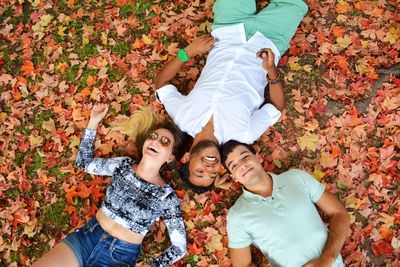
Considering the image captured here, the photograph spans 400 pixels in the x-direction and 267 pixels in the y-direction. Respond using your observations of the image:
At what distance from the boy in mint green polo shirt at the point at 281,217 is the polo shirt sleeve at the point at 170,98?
795mm

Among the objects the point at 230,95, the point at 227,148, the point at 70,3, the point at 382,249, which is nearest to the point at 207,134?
the point at 227,148

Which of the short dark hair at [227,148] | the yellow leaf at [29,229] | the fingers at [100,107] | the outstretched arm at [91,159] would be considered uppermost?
the short dark hair at [227,148]

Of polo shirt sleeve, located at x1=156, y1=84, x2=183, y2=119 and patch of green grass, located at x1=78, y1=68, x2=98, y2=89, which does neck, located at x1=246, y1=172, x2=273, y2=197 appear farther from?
patch of green grass, located at x1=78, y1=68, x2=98, y2=89

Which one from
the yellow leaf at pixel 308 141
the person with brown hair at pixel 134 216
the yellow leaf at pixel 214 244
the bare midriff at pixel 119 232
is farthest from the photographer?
the yellow leaf at pixel 308 141

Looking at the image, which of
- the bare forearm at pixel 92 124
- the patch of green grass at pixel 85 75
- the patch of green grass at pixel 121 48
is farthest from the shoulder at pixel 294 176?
the patch of green grass at pixel 85 75

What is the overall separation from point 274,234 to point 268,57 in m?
1.95

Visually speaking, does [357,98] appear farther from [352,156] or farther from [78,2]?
[78,2]

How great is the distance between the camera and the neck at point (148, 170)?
16.1 ft

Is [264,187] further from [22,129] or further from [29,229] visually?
[22,129]

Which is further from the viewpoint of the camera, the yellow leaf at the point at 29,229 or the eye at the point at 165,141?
the yellow leaf at the point at 29,229

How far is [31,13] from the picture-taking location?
621cm

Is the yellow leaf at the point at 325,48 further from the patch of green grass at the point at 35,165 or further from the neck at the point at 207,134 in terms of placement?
the patch of green grass at the point at 35,165

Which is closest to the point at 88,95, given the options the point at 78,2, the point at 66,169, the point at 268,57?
the point at 66,169

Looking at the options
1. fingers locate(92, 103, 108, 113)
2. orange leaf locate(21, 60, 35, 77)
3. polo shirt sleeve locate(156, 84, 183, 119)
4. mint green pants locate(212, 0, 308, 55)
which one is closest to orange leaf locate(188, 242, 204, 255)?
polo shirt sleeve locate(156, 84, 183, 119)
